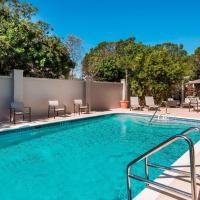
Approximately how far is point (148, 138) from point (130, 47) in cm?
2286

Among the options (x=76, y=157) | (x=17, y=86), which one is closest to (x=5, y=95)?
(x=17, y=86)

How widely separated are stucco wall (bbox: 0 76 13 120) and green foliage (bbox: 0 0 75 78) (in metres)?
2.50

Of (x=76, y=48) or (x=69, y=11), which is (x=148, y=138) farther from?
(x=76, y=48)

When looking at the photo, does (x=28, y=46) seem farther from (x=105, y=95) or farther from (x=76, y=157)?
(x=76, y=157)

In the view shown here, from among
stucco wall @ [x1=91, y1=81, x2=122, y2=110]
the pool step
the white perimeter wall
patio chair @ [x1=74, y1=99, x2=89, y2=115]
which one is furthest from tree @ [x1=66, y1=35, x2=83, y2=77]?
the pool step

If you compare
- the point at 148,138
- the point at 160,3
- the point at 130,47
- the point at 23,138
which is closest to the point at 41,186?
the point at 23,138

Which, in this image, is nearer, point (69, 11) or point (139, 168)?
point (139, 168)

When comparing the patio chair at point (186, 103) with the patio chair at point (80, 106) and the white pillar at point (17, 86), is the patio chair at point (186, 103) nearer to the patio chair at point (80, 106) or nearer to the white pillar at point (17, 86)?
the patio chair at point (80, 106)

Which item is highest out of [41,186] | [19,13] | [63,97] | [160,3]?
[160,3]

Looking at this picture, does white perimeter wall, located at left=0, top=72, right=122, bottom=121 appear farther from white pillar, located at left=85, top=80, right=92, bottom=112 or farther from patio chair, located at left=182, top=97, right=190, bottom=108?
patio chair, located at left=182, top=97, right=190, bottom=108

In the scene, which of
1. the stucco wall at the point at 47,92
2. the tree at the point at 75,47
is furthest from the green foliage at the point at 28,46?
the tree at the point at 75,47

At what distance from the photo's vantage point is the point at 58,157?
707 cm

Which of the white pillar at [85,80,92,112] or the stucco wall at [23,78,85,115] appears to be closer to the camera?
the stucco wall at [23,78,85,115]

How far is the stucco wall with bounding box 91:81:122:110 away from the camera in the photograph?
16.7m
